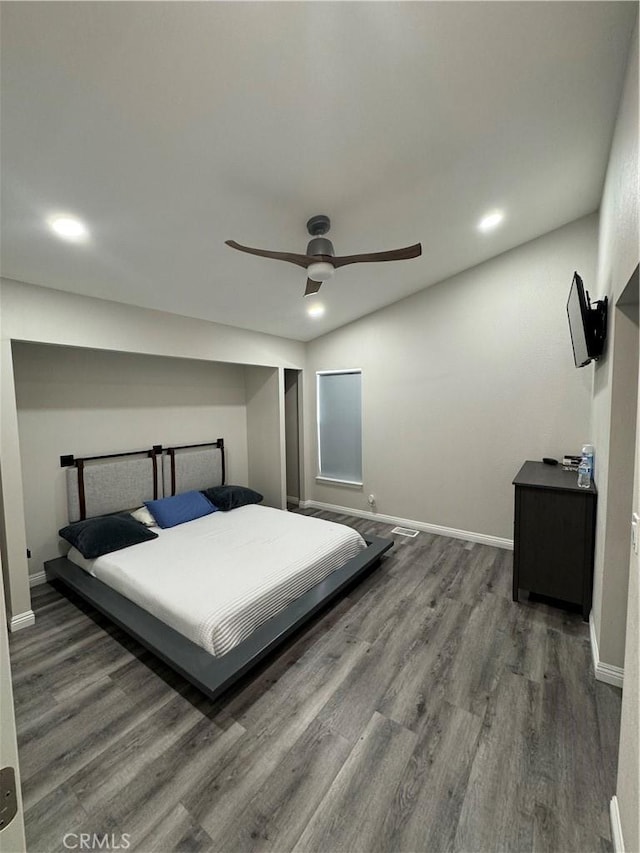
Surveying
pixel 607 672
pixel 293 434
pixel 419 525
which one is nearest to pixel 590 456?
pixel 607 672

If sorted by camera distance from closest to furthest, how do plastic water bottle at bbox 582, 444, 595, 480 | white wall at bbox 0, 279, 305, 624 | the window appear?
1. white wall at bbox 0, 279, 305, 624
2. plastic water bottle at bbox 582, 444, 595, 480
3. the window

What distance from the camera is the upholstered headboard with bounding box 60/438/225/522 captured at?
3404mm

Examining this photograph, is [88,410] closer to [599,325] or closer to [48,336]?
[48,336]

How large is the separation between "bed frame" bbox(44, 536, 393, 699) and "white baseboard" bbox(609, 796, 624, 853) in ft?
5.17

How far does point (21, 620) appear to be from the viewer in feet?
8.45

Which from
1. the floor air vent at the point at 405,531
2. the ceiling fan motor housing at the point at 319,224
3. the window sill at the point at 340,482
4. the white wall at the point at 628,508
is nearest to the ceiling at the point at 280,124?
the ceiling fan motor housing at the point at 319,224

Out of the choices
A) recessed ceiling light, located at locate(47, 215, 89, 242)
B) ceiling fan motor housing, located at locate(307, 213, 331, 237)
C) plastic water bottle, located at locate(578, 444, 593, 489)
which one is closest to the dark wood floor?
plastic water bottle, located at locate(578, 444, 593, 489)

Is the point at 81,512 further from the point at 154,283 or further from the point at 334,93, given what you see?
the point at 334,93

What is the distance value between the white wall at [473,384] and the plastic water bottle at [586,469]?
572 millimetres

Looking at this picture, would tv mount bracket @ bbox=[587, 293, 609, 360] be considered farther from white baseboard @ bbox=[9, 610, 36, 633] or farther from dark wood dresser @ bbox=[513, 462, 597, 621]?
white baseboard @ bbox=[9, 610, 36, 633]

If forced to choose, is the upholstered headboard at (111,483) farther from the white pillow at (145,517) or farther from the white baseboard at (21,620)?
the white baseboard at (21,620)

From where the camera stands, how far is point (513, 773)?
1533 mm

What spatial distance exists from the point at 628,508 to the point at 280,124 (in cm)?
271

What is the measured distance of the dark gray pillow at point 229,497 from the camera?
13.5ft
